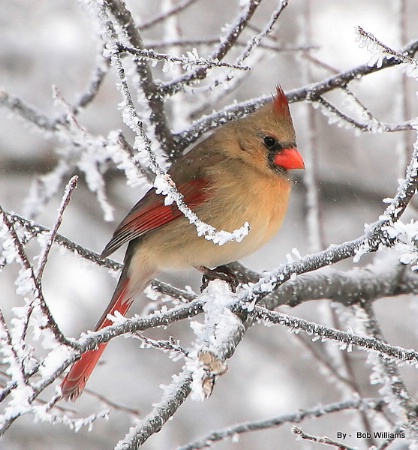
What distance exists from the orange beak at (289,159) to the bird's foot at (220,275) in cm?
51

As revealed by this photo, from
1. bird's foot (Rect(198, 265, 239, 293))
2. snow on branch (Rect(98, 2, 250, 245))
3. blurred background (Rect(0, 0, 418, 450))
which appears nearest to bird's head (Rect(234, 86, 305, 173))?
bird's foot (Rect(198, 265, 239, 293))

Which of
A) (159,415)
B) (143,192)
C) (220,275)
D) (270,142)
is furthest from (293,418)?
(143,192)

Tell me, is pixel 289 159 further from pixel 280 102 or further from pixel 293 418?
pixel 293 418

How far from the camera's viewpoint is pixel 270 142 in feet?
10.8

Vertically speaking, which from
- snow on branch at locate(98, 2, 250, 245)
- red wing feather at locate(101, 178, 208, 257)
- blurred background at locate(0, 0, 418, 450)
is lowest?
snow on branch at locate(98, 2, 250, 245)

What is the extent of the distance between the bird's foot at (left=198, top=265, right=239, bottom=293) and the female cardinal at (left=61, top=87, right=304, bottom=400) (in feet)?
0.05

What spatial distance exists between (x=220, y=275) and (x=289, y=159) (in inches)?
23.8

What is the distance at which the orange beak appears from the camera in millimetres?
3217

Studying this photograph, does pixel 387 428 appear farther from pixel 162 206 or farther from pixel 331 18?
pixel 331 18

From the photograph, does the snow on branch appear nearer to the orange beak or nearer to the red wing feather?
the red wing feather

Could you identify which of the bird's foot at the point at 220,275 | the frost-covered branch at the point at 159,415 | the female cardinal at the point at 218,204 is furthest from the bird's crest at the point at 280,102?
the frost-covered branch at the point at 159,415

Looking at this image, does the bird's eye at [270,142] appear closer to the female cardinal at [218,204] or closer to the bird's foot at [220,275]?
the female cardinal at [218,204]

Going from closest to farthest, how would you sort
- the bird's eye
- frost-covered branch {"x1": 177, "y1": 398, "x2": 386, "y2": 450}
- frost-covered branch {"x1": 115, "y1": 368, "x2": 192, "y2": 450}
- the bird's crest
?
frost-covered branch {"x1": 115, "y1": 368, "x2": 192, "y2": 450}, frost-covered branch {"x1": 177, "y1": 398, "x2": 386, "y2": 450}, the bird's crest, the bird's eye

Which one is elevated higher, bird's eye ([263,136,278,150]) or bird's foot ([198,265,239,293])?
bird's eye ([263,136,278,150])
